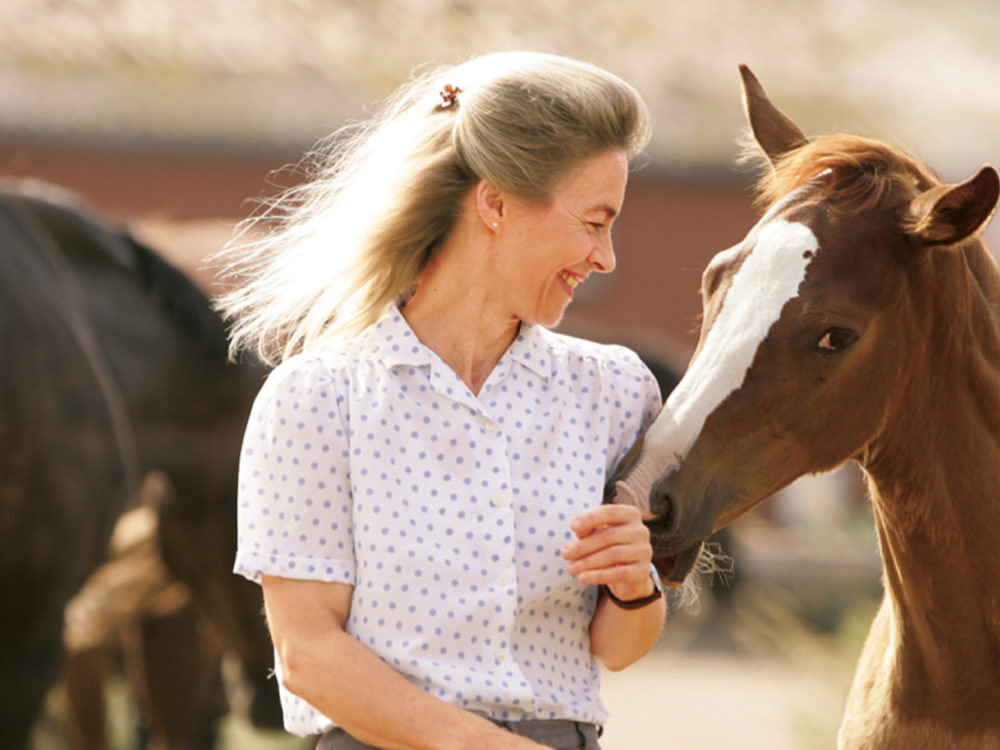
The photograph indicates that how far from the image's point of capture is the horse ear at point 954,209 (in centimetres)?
220

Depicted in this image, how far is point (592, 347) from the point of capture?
245cm

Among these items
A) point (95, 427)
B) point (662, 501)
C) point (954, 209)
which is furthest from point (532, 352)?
point (95, 427)

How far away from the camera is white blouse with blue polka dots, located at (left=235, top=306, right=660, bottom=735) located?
208cm

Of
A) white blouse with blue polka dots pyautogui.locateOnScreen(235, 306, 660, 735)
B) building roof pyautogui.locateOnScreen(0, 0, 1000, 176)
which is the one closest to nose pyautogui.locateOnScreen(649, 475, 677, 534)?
white blouse with blue polka dots pyautogui.locateOnScreen(235, 306, 660, 735)

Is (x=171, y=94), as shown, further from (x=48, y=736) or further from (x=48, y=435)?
(x=48, y=435)

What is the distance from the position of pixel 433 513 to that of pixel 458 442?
13 cm

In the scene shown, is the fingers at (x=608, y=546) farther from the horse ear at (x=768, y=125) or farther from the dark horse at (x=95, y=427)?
the dark horse at (x=95, y=427)

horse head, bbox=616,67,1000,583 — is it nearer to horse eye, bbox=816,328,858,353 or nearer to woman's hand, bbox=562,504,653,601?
horse eye, bbox=816,328,858,353

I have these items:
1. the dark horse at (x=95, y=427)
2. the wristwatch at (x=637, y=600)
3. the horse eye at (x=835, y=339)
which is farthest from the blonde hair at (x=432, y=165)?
the dark horse at (x=95, y=427)

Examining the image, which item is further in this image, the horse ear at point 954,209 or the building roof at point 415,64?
the building roof at point 415,64

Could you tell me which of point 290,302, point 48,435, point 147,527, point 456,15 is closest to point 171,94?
point 456,15

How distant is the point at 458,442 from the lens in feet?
7.11

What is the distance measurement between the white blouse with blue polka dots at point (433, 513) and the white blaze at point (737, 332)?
0.47 feet

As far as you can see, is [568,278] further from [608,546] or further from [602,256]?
[608,546]
